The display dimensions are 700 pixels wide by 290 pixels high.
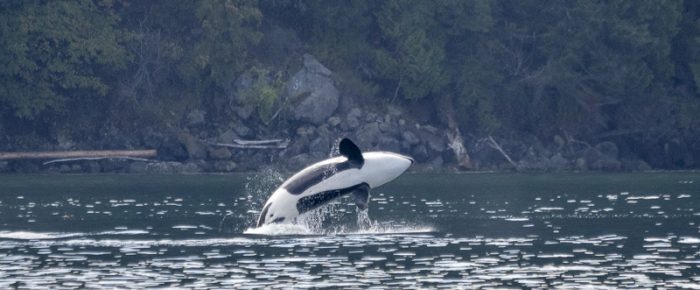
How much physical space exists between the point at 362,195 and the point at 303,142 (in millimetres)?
41718

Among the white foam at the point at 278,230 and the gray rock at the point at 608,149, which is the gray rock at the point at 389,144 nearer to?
the gray rock at the point at 608,149

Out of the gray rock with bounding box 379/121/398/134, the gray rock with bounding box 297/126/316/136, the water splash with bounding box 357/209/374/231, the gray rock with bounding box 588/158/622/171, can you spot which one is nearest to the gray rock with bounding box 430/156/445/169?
the gray rock with bounding box 379/121/398/134

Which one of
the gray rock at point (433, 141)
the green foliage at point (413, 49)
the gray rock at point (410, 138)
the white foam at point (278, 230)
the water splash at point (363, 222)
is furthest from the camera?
the green foliage at point (413, 49)

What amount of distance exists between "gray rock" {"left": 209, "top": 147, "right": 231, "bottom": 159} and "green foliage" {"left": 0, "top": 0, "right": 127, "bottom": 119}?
23.7ft

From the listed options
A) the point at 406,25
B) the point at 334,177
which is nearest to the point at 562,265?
the point at 334,177

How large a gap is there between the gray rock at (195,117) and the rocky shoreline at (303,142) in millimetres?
57

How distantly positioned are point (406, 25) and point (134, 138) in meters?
16.7

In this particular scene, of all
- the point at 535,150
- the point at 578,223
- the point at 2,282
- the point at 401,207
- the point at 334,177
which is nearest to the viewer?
the point at 2,282

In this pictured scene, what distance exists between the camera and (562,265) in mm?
31906

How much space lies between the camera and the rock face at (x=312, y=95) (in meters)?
80.6

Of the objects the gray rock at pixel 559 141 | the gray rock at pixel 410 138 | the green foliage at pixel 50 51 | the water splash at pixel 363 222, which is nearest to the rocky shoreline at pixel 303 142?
the gray rock at pixel 410 138

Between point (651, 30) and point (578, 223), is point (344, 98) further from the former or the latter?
point (578, 223)

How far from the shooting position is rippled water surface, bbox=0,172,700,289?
2989 centimetres

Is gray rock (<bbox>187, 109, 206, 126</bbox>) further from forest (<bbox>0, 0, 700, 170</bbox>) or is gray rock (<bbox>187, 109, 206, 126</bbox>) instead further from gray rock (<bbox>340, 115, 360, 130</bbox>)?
gray rock (<bbox>340, 115, 360, 130</bbox>)
